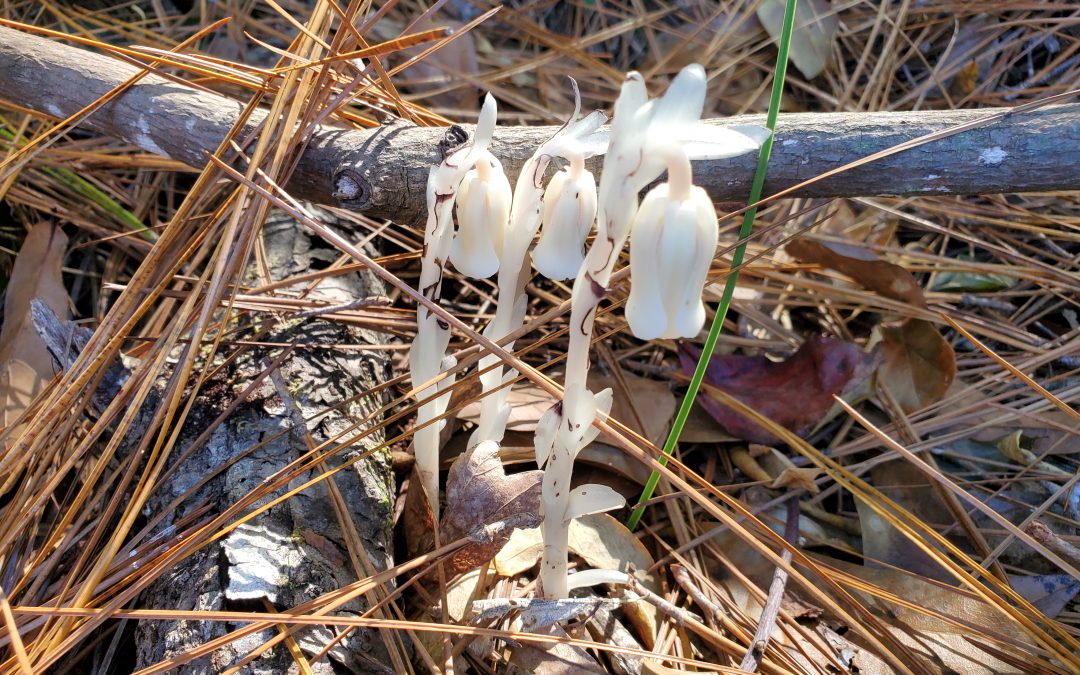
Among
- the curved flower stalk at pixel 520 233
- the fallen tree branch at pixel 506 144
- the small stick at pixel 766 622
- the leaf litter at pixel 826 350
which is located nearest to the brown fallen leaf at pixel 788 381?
the leaf litter at pixel 826 350

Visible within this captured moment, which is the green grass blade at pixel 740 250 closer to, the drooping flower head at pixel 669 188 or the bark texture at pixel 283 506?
the drooping flower head at pixel 669 188

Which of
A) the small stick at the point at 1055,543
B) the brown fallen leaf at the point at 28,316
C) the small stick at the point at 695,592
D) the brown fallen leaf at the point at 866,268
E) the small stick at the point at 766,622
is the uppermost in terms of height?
the brown fallen leaf at the point at 28,316

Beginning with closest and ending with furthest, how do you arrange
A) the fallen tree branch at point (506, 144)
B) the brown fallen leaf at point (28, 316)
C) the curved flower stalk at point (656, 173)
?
1. the curved flower stalk at point (656, 173)
2. the fallen tree branch at point (506, 144)
3. the brown fallen leaf at point (28, 316)

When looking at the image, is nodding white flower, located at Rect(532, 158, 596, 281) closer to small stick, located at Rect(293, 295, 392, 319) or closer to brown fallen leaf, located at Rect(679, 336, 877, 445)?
small stick, located at Rect(293, 295, 392, 319)

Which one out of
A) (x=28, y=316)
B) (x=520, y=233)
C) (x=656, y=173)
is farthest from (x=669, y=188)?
(x=28, y=316)

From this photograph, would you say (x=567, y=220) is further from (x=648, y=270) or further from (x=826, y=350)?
(x=826, y=350)

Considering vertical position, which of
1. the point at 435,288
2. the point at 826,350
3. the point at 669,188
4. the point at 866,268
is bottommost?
the point at 826,350
